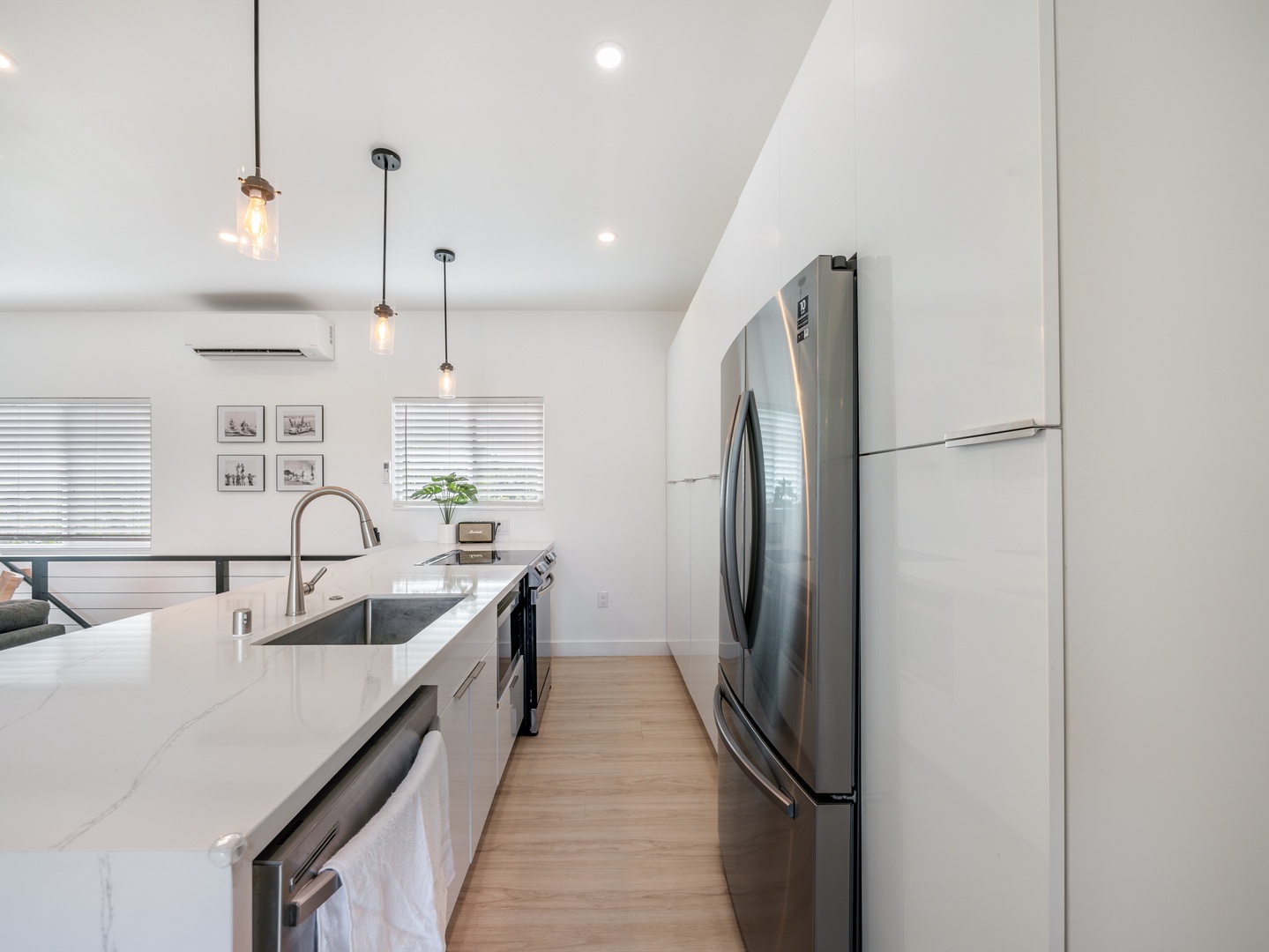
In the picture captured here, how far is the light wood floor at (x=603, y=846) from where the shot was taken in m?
1.54

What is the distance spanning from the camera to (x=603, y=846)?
1906mm

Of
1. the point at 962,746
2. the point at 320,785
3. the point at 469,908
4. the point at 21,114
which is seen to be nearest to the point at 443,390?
the point at 21,114

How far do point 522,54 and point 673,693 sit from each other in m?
3.05

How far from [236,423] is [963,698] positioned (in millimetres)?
4812

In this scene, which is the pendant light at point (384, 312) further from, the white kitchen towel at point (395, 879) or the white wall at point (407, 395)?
the white kitchen towel at point (395, 879)

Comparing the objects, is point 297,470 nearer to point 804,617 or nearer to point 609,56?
point 609,56

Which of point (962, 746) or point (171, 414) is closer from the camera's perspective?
point (962, 746)

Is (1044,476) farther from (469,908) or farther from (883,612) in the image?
(469,908)

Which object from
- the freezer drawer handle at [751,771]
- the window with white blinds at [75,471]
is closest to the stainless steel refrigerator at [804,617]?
the freezer drawer handle at [751,771]

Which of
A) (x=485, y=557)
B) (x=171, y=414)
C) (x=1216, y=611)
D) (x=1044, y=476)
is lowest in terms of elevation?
(x=485, y=557)

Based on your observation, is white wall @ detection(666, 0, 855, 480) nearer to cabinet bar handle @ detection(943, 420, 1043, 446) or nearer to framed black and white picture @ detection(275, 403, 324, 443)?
cabinet bar handle @ detection(943, 420, 1043, 446)

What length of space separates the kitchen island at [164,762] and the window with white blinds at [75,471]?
3.75 m

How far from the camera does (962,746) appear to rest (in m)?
0.76

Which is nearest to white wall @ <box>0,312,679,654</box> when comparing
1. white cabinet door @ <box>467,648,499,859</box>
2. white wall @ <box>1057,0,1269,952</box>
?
white cabinet door @ <box>467,648,499,859</box>
